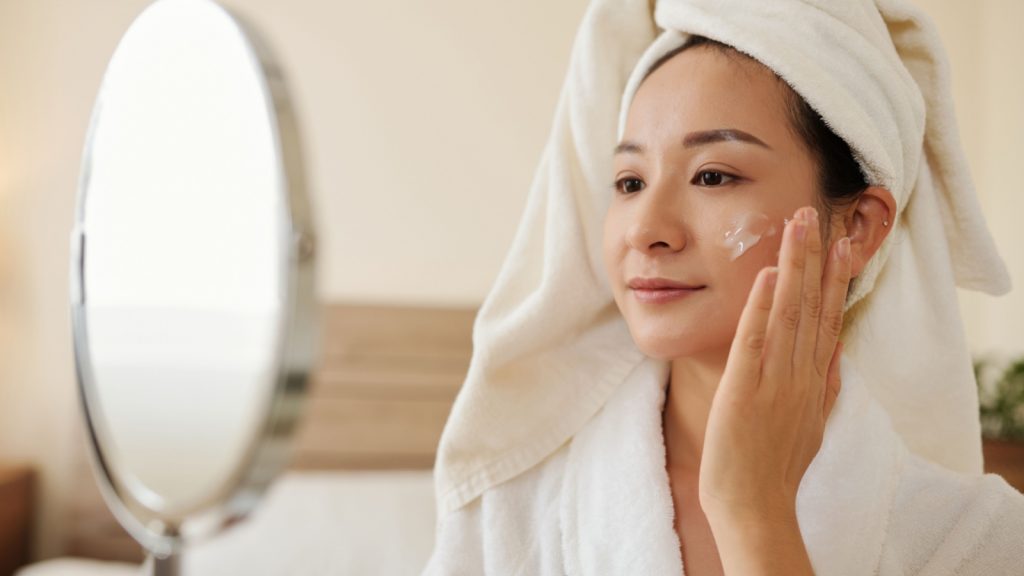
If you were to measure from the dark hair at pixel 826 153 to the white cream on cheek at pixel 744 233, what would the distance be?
0.09 meters

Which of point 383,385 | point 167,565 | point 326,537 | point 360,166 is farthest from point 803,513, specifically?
point 360,166

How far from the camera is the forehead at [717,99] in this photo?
0.86 meters

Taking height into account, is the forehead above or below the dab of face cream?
above

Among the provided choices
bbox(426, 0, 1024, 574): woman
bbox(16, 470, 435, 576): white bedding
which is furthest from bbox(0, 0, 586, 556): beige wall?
bbox(426, 0, 1024, 574): woman

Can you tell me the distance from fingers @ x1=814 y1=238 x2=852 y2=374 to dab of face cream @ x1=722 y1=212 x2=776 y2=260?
0.09 m

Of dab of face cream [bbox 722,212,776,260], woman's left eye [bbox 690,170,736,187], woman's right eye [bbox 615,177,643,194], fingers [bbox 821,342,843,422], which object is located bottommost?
fingers [bbox 821,342,843,422]

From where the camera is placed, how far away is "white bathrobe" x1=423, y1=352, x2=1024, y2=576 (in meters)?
0.88

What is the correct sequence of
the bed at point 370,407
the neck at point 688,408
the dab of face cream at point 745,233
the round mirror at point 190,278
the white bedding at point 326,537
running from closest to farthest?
the round mirror at point 190,278 < the dab of face cream at point 745,233 < the neck at point 688,408 < the white bedding at point 326,537 < the bed at point 370,407

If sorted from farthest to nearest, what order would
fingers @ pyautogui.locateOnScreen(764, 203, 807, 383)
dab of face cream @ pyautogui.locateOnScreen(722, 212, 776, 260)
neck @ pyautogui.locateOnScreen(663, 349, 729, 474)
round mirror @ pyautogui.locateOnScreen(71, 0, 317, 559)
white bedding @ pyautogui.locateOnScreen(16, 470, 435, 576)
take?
white bedding @ pyautogui.locateOnScreen(16, 470, 435, 576) → neck @ pyautogui.locateOnScreen(663, 349, 729, 474) → dab of face cream @ pyautogui.locateOnScreen(722, 212, 776, 260) → fingers @ pyautogui.locateOnScreen(764, 203, 807, 383) → round mirror @ pyautogui.locateOnScreen(71, 0, 317, 559)

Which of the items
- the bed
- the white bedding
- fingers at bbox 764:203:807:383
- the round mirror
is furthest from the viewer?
the bed

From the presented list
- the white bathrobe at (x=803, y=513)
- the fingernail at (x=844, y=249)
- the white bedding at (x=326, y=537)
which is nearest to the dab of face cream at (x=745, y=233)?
the fingernail at (x=844, y=249)

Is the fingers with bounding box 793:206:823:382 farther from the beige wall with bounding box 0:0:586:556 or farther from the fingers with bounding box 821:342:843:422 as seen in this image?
the beige wall with bounding box 0:0:586:556

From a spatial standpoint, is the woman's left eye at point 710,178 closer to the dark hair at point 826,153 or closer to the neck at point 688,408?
the dark hair at point 826,153

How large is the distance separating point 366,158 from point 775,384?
184cm
